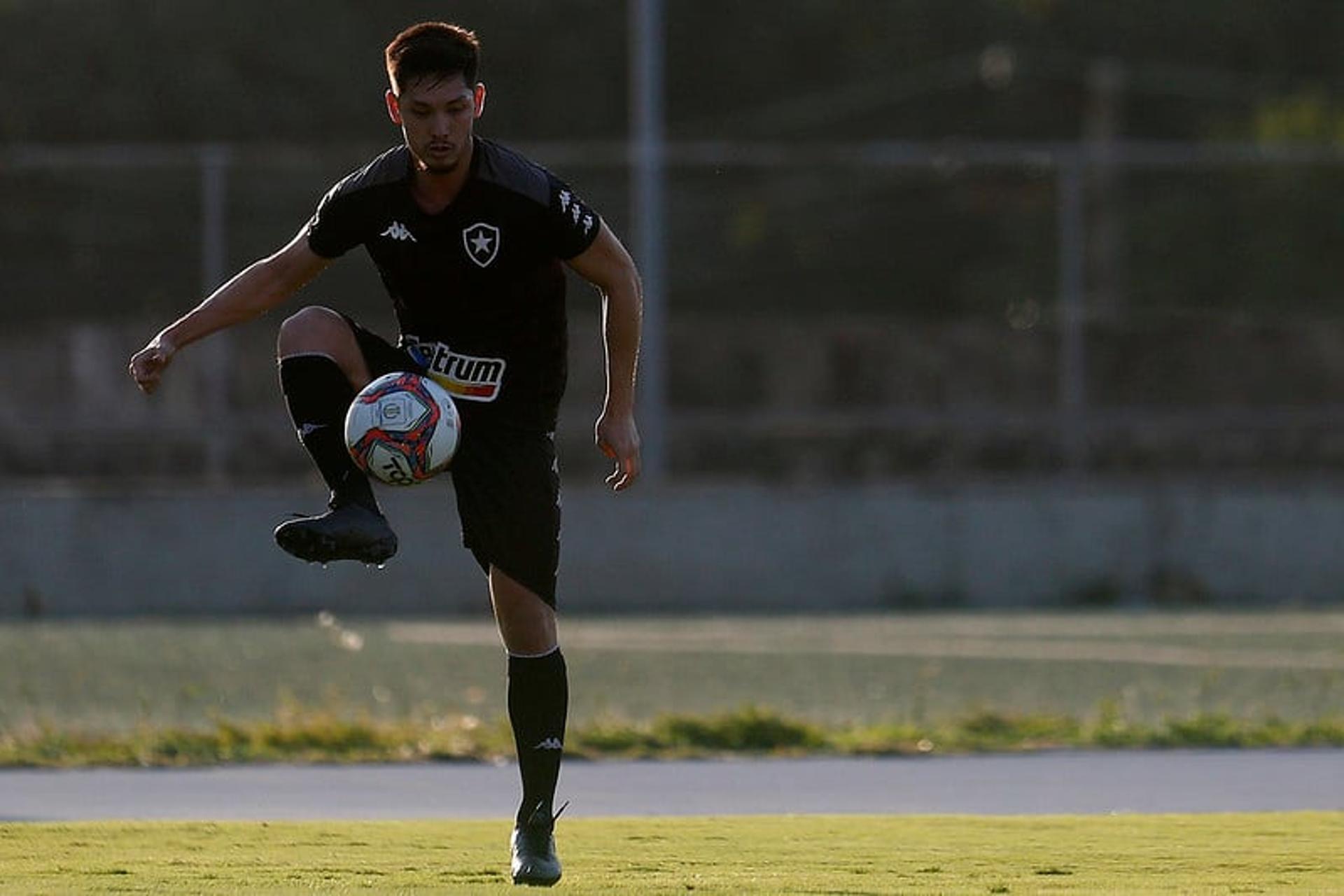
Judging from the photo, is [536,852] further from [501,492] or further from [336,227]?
[336,227]

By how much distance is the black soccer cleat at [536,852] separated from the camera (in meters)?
7.00

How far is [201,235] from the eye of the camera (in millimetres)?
21953

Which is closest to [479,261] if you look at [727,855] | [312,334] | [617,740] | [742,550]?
[312,334]

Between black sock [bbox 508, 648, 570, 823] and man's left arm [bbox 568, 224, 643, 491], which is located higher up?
man's left arm [bbox 568, 224, 643, 491]

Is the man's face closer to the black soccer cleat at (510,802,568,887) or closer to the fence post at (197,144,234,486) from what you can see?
the black soccer cleat at (510,802,568,887)

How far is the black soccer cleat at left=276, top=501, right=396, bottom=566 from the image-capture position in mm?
7125

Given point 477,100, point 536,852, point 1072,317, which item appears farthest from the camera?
point 1072,317

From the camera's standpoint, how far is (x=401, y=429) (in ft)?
23.5

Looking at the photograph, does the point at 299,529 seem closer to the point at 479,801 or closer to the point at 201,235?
the point at 479,801

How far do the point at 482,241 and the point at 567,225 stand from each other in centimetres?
21

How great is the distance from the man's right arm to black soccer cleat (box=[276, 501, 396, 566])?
0.54m

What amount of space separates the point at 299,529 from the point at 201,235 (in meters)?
15.1

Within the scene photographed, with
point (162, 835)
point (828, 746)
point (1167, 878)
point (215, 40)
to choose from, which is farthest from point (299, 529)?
point (215, 40)

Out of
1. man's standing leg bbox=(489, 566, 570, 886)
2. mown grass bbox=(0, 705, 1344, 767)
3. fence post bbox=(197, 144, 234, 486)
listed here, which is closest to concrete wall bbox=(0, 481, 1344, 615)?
fence post bbox=(197, 144, 234, 486)
